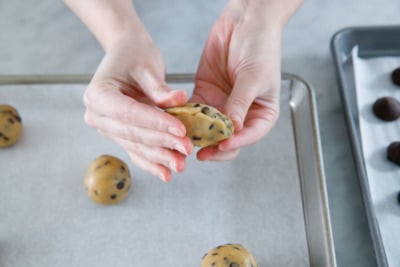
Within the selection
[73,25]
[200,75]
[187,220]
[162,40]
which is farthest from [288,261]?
[73,25]

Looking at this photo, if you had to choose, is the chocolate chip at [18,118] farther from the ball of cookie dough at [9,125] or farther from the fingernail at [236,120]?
the fingernail at [236,120]

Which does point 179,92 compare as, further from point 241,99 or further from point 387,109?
point 387,109

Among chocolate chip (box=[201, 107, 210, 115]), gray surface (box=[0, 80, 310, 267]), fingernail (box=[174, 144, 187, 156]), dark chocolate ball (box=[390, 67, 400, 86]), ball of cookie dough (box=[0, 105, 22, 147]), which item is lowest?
gray surface (box=[0, 80, 310, 267])

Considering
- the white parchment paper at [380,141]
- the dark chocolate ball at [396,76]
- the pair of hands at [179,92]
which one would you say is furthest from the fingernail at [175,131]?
the dark chocolate ball at [396,76]

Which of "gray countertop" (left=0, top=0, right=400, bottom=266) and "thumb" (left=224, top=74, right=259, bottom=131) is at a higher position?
"gray countertop" (left=0, top=0, right=400, bottom=266)

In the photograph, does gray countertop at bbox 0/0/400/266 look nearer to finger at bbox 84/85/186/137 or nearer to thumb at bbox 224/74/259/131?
thumb at bbox 224/74/259/131

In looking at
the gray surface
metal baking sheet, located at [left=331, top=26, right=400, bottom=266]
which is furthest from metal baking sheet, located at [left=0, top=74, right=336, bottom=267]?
metal baking sheet, located at [left=331, top=26, right=400, bottom=266]

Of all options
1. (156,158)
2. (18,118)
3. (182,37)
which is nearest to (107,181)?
(156,158)
